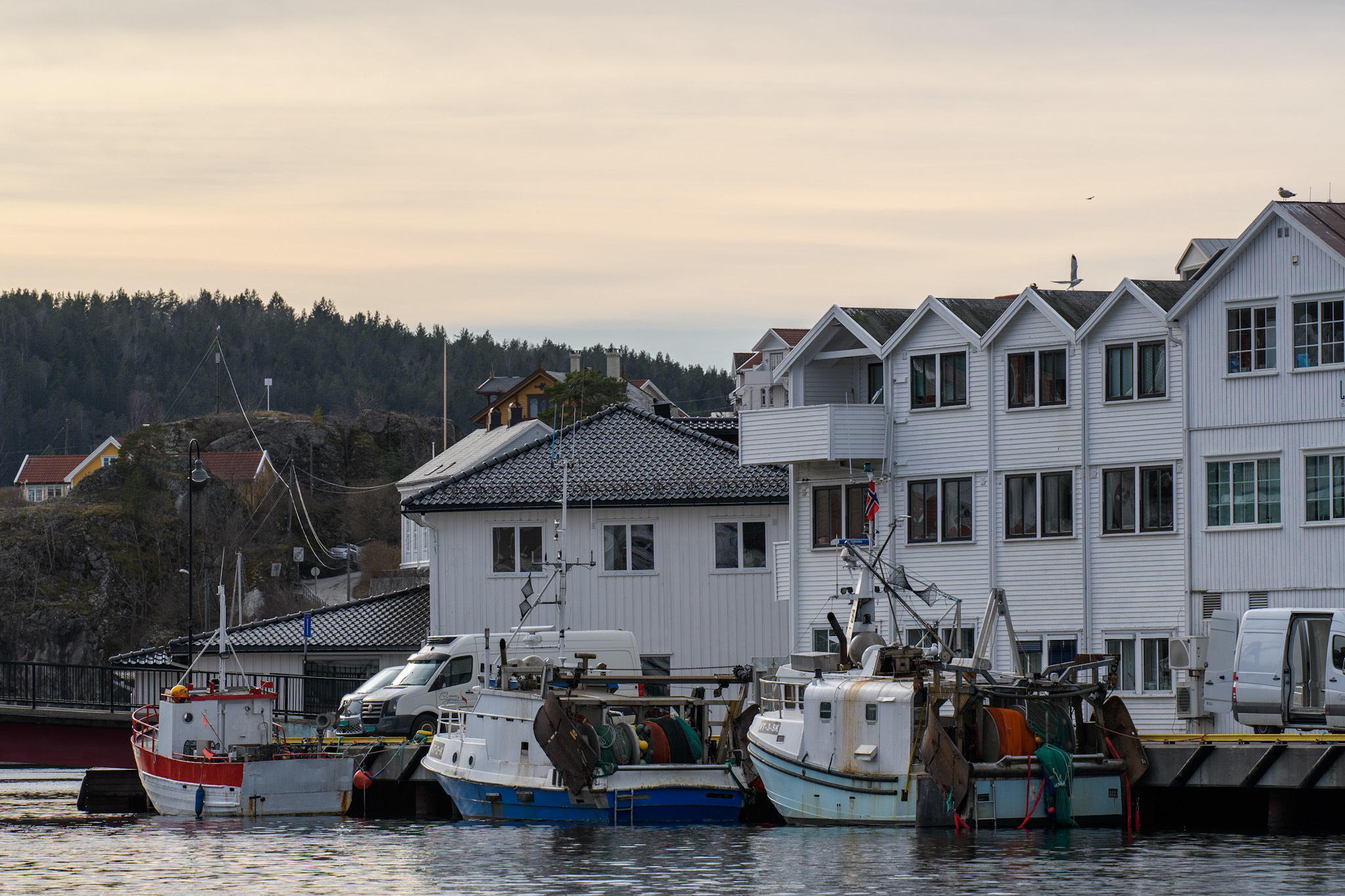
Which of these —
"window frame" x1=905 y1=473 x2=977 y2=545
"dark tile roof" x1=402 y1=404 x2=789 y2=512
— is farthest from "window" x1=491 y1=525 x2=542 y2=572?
"window frame" x1=905 y1=473 x2=977 y2=545

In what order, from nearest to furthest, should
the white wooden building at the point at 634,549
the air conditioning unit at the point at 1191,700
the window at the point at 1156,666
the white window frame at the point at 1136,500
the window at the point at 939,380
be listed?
the air conditioning unit at the point at 1191,700 < the window at the point at 1156,666 < the white window frame at the point at 1136,500 < the window at the point at 939,380 < the white wooden building at the point at 634,549

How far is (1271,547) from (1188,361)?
185 inches

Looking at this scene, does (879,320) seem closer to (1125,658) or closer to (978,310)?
(978,310)

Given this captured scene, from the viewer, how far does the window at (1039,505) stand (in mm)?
48719

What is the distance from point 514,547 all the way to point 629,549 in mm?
Answer: 3235

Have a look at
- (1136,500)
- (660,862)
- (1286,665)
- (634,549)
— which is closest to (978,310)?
(1136,500)

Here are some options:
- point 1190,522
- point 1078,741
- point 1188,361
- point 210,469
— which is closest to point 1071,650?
point 1190,522

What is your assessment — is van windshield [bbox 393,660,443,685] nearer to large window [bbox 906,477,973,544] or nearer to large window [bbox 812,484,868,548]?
large window [bbox 812,484,868,548]

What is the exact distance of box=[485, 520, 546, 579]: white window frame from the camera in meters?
57.5

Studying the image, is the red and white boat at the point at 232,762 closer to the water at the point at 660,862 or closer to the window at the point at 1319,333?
the water at the point at 660,862

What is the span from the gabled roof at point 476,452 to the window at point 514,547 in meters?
30.7

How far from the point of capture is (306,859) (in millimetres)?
33281

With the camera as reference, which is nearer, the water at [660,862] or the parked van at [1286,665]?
the water at [660,862]

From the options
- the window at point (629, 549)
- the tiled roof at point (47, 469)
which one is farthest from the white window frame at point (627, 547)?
the tiled roof at point (47, 469)
